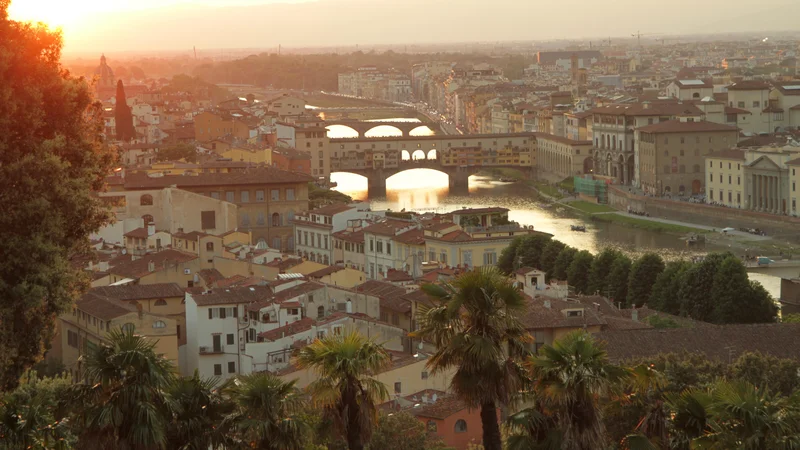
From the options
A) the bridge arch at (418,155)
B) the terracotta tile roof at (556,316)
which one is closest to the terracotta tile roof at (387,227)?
the terracotta tile roof at (556,316)

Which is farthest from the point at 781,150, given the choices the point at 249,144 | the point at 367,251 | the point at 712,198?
the point at 367,251

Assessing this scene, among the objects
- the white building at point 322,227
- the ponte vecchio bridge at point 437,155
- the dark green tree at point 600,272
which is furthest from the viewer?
the ponte vecchio bridge at point 437,155

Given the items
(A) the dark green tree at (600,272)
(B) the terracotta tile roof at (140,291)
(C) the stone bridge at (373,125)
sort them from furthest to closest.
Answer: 1. (C) the stone bridge at (373,125)
2. (A) the dark green tree at (600,272)
3. (B) the terracotta tile roof at (140,291)

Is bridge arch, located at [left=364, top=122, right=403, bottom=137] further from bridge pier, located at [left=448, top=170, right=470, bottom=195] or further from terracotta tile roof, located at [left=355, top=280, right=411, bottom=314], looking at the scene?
terracotta tile roof, located at [left=355, top=280, right=411, bottom=314]

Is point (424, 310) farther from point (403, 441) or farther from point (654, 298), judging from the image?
point (654, 298)

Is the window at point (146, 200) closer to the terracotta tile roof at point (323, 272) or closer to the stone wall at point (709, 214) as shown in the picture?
the terracotta tile roof at point (323, 272)

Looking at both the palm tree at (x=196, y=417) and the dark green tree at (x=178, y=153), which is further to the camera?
the dark green tree at (x=178, y=153)

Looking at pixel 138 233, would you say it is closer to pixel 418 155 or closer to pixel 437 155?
pixel 437 155
